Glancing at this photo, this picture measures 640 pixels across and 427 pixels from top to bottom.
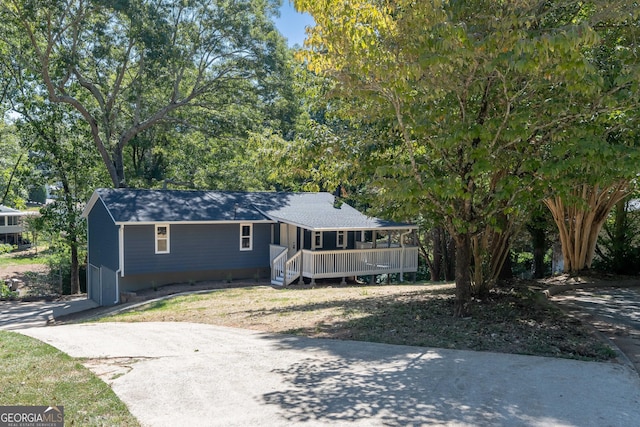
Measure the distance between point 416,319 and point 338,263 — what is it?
10.9 meters

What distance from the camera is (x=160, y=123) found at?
92.1 feet

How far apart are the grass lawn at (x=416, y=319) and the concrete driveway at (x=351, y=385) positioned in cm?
63

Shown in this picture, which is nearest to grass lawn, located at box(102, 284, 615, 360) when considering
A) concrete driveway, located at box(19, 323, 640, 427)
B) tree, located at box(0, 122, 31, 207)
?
concrete driveway, located at box(19, 323, 640, 427)

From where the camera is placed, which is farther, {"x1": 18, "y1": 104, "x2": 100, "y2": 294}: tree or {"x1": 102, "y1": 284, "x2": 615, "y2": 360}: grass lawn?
{"x1": 18, "y1": 104, "x2": 100, "y2": 294}: tree

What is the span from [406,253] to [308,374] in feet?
53.3

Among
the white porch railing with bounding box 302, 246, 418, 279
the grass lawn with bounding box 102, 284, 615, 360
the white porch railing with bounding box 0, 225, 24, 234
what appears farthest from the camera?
the white porch railing with bounding box 0, 225, 24, 234

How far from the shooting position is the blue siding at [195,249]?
814 inches

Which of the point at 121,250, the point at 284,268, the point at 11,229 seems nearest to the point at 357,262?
the point at 284,268

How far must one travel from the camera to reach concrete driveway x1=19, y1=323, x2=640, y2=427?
211 inches

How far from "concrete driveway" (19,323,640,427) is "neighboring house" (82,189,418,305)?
473 inches

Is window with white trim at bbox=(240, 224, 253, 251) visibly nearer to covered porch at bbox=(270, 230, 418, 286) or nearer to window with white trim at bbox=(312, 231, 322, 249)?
covered porch at bbox=(270, 230, 418, 286)

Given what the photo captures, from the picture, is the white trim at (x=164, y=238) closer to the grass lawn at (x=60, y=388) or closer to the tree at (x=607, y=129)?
the grass lawn at (x=60, y=388)

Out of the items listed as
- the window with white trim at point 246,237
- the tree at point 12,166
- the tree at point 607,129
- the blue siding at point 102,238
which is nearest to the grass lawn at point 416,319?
the tree at point 607,129

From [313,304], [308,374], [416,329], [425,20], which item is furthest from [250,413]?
[313,304]
